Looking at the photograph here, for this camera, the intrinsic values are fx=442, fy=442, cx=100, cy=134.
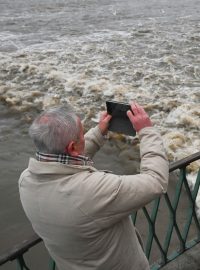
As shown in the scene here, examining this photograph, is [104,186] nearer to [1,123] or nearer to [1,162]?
[1,162]

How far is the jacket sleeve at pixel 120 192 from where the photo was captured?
7.20 feet

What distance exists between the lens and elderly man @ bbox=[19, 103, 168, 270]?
2.21 meters

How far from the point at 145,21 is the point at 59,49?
18.7 ft

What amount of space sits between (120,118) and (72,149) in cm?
61

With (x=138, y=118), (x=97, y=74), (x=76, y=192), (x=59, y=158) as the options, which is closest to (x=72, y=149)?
(x=59, y=158)

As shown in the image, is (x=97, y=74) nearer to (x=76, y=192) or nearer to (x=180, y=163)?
(x=180, y=163)

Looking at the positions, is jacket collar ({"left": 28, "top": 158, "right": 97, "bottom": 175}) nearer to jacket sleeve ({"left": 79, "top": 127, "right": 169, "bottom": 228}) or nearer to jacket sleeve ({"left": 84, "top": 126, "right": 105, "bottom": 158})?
jacket sleeve ({"left": 79, "top": 127, "right": 169, "bottom": 228})

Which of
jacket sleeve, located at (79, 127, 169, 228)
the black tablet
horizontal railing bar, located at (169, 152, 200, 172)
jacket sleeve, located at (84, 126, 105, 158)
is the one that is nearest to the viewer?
jacket sleeve, located at (79, 127, 169, 228)

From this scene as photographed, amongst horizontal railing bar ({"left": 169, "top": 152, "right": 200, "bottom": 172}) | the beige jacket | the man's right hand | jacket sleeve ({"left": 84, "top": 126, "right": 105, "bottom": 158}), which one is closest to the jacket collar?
the beige jacket

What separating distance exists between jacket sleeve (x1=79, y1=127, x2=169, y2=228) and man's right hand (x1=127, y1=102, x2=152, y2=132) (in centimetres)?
28

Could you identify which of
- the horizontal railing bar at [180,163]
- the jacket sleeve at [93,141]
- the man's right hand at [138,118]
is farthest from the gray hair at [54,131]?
the horizontal railing bar at [180,163]

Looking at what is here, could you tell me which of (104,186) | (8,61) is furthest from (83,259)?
(8,61)

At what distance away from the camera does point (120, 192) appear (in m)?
2.21

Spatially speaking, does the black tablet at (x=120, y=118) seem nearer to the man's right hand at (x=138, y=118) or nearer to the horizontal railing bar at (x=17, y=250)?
the man's right hand at (x=138, y=118)
